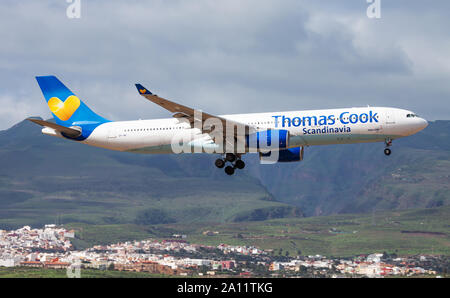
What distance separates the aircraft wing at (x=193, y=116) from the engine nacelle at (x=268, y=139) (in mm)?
727

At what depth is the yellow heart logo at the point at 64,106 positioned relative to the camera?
63.1m

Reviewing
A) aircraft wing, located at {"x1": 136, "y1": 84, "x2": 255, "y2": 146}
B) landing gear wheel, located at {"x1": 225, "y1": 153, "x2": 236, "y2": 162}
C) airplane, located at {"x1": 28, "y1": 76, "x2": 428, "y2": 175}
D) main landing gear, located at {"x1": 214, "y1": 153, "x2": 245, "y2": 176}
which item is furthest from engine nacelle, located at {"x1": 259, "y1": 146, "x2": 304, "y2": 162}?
aircraft wing, located at {"x1": 136, "y1": 84, "x2": 255, "y2": 146}

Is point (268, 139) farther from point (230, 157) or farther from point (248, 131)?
point (230, 157)

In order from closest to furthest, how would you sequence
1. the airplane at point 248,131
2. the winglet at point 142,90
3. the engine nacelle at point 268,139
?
the winglet at point 142,90 → the engine nacelle at point 268,139 → the airplane at point 248,131

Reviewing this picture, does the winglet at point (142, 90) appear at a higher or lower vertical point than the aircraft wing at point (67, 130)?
higher

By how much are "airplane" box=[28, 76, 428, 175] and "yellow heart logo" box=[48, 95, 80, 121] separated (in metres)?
2.70

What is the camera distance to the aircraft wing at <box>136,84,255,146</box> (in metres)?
48.8

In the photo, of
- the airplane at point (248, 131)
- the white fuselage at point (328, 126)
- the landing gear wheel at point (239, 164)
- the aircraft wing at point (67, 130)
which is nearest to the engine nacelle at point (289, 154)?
the airplane at point (248, 131)

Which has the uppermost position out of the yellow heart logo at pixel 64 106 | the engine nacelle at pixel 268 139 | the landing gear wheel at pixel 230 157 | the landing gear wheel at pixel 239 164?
the yellow heart logo at pixel 64 106

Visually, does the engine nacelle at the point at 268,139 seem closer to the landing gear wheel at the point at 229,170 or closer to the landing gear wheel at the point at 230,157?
the landing gear wheel at the point at 230,157

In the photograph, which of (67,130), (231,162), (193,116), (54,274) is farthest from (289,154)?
(54,274)

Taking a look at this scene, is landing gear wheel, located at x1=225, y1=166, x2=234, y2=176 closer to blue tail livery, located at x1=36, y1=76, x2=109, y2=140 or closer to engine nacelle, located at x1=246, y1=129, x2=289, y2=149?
engine nacelle, located at x1=246, y1=129, x2=289, y2=149
